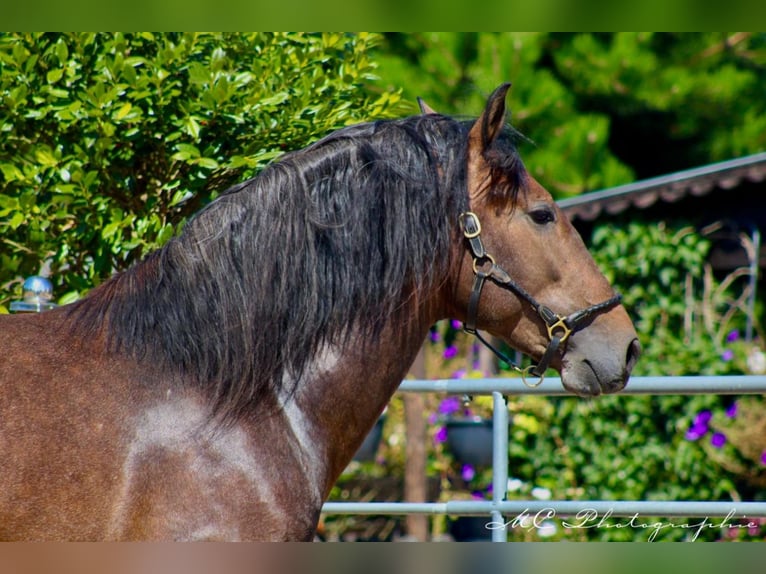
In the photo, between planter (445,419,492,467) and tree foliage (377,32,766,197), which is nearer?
planter (445,419,492,467)

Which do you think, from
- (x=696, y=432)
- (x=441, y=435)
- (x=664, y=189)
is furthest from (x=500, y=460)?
(x=664, y=189)

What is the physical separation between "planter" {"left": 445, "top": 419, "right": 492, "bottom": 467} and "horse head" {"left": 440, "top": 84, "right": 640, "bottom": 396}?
4393mm

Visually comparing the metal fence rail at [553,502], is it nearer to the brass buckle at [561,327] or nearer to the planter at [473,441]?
the brass buckle at [561,327]

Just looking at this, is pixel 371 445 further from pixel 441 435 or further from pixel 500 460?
pixel 500 460

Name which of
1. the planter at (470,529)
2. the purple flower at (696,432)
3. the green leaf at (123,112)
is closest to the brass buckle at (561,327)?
the green leaf at (123,112)

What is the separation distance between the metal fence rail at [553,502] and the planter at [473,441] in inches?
117

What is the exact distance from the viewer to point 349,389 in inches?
105

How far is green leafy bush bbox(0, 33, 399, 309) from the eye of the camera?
3523 mm

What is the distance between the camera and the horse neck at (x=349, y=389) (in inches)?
103

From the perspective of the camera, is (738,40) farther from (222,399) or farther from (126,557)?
(126,557)

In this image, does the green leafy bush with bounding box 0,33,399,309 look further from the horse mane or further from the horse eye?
the horse eye

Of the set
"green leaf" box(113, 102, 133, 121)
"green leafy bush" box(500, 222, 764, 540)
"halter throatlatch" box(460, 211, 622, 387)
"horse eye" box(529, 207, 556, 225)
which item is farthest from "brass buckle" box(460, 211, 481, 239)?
"green leafy bush" box(500, 222, 764, 540)

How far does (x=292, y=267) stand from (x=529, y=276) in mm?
712

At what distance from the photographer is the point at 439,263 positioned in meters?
2.77
